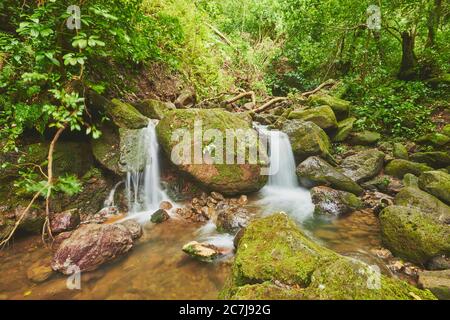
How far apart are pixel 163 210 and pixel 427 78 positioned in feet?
31.3

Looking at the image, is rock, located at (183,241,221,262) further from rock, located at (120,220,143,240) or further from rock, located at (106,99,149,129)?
rock, located at (106,99,149,129)

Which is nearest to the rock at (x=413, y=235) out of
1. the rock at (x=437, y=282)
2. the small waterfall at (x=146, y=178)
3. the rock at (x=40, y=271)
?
the rock at (x=437, y=282)

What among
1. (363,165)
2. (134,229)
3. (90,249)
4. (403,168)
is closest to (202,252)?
(134,229)

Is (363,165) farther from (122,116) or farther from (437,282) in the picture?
(122,116)

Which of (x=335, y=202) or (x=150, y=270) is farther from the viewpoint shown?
(x=335, y=202)

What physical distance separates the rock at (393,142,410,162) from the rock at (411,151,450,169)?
0.27m

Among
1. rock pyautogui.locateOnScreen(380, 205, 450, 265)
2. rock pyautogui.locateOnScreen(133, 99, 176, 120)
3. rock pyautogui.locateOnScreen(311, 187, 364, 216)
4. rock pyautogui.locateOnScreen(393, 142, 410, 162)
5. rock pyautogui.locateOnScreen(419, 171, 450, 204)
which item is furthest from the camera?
rock pyautogui.locateOnScreen(393, 142, 410, 162)

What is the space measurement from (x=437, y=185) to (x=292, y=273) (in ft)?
13.8

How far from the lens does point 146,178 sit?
5.56 metres

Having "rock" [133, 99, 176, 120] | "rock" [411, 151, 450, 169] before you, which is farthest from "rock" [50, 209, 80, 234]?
"rock" [411, 151, 450, 169]

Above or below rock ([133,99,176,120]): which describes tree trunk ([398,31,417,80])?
above

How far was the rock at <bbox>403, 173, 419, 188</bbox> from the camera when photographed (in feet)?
18.1

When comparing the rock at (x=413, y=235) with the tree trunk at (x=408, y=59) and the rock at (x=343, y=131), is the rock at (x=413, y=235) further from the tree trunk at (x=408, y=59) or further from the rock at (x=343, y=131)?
the tree trunk at (x=408, y=59)

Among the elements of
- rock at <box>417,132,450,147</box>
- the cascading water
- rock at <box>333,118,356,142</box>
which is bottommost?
the cascading water
